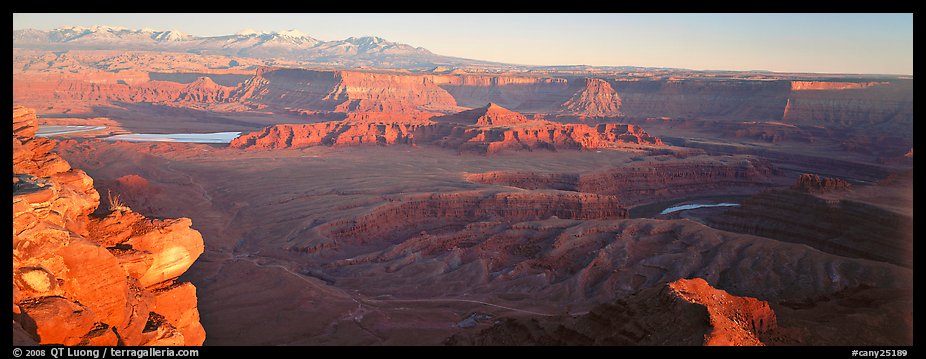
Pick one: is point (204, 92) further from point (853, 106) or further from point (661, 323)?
point (661, 323)

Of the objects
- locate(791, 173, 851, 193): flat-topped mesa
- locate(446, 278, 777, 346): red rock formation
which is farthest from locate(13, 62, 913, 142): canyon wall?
locate(446, 278, 777, 346): red rock formation

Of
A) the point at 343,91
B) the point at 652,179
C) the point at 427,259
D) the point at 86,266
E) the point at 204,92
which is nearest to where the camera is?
the point at 86,266

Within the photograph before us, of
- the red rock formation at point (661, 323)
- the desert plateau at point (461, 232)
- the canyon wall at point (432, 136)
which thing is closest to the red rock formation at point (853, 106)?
the desert plateau at point (461, 232)

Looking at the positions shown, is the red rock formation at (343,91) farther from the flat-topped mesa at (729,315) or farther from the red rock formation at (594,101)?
the flat-topped mesa at (729,315)

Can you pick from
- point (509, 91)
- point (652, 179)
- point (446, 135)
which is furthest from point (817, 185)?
point (509, 91)

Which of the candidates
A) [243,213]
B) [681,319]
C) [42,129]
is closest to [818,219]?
[681,319]

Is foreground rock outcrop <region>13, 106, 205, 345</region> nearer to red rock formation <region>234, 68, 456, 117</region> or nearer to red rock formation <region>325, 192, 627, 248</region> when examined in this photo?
red rock formation <region>325, 192, 627, 248</region>
